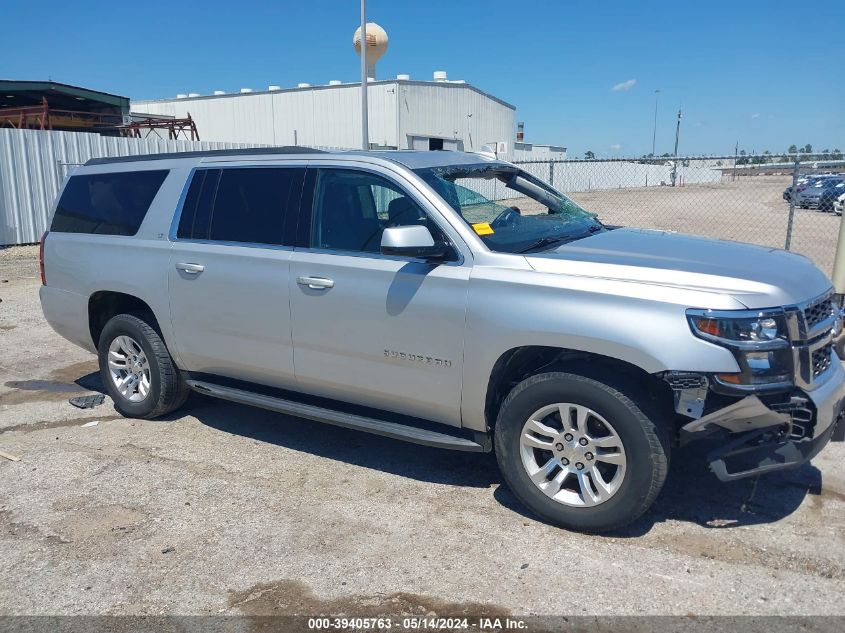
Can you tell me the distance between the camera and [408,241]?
3695 millimetres

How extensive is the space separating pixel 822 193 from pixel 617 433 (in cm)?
2016

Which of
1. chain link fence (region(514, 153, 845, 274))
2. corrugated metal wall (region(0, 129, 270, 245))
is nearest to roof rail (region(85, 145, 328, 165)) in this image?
chain link fence (region(514, 153, 845, 274))

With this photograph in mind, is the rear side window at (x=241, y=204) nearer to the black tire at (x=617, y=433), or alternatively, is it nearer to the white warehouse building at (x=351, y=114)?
the black tire at (x=617, y=433)

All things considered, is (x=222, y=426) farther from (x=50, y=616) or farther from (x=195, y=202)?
(x=50, y=616)

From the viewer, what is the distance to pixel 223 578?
3.37m

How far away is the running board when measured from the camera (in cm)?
394

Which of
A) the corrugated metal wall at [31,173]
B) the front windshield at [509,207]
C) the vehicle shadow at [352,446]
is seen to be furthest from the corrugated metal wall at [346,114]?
the front windshield at [509,207]

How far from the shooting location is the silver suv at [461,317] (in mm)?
3307

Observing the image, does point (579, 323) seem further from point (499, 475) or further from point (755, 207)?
point (755, 207)

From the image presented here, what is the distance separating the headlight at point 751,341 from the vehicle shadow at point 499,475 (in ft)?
2.06

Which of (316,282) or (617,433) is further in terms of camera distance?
(316,282)

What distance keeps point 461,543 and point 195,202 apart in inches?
120

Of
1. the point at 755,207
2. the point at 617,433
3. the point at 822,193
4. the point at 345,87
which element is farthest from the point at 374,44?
the point at 617,433

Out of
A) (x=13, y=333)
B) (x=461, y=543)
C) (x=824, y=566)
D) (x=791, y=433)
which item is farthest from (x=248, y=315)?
(x=13, y=333)
